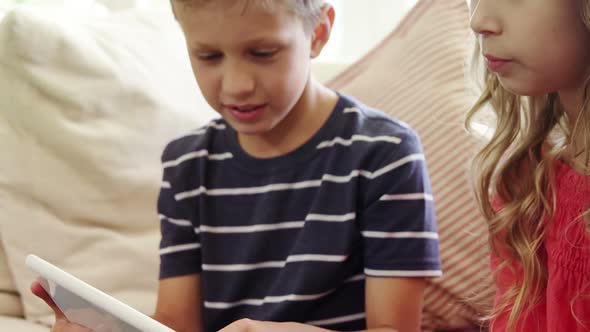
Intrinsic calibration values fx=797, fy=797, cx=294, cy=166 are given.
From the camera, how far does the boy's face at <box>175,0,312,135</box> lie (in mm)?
970

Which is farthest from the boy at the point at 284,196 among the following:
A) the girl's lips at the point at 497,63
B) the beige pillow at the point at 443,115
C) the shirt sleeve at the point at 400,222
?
the girl's lips at the point at 497,63

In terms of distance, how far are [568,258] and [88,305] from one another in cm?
51

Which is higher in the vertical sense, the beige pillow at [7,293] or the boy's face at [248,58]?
the boy's face at [248,58]

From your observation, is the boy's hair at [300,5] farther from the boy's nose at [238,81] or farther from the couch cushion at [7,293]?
the couch cushion at [7,293]

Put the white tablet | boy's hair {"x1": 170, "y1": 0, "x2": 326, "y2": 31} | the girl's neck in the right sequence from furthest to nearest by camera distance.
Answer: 1. boy's hair {"x1": 170, "y1": 0, "x2": 326, "y2": 31}
2. the girl's neck
3. the white tablet

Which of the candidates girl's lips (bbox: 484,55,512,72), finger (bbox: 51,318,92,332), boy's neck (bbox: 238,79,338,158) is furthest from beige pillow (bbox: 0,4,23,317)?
girl's lips (bbox: 484,55,512,72)

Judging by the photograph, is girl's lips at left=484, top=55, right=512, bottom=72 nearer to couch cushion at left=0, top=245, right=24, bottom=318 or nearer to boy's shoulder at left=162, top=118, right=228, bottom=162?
boy's shoulder at left=162, top=118, right=228, bottom=162

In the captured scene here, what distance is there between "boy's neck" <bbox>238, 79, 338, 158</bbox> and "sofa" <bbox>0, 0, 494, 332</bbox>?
0.22 meters

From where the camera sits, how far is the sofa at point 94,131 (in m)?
1.32

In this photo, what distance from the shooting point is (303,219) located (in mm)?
1095

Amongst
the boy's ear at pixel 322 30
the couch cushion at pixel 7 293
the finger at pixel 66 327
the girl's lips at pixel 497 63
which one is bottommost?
the couch cushion at pixel 7 293

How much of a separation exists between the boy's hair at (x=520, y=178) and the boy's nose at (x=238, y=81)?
0.94ft

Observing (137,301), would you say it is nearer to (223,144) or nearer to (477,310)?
(223,144)

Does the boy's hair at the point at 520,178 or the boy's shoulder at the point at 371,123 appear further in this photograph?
the boy's shoulder at the point at 371,123
